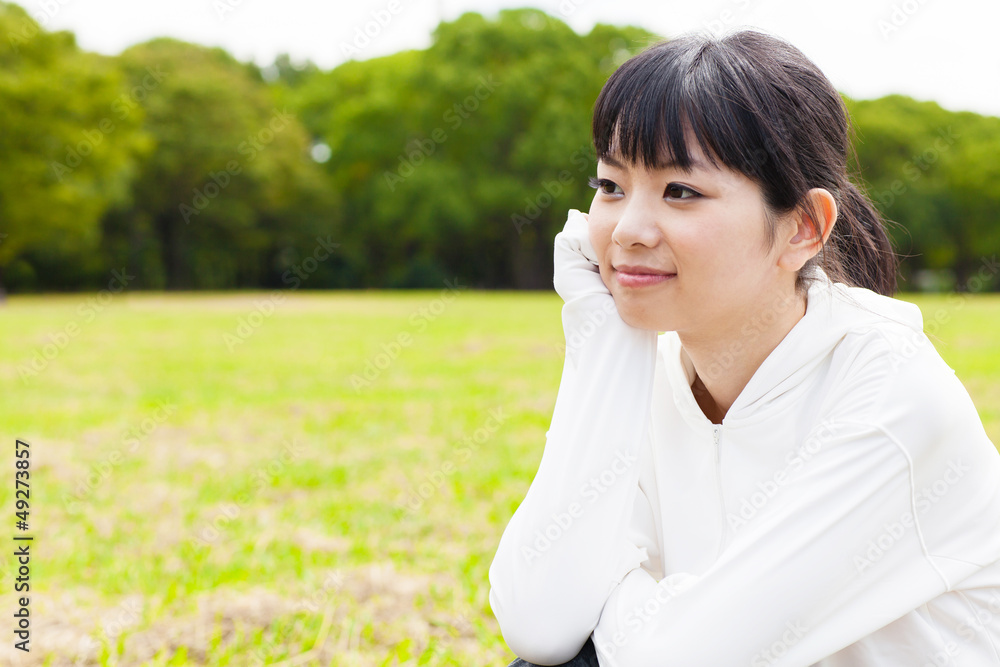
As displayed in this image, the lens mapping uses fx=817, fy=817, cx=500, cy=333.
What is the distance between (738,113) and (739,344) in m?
0.47

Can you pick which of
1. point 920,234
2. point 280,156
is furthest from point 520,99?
point 920,234

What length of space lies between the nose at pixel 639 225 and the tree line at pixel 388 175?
26.7 meters

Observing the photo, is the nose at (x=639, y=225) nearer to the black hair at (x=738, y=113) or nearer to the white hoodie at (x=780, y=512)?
the black hair at (x=738, y=113)

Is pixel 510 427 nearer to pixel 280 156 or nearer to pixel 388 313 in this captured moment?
pixel 388 313

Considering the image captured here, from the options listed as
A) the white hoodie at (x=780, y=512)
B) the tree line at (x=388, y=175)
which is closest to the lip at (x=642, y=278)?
the white hoodie at (x=780, y=512)

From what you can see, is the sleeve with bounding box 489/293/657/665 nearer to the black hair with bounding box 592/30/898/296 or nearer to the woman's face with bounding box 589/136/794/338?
the woman's face with bounding box 589/136/794/338

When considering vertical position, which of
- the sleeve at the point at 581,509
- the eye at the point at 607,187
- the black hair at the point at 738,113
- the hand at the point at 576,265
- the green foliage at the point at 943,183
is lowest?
the green foliage at the point at 943,183

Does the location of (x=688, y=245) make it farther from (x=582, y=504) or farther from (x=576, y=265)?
(x=582, y=504)

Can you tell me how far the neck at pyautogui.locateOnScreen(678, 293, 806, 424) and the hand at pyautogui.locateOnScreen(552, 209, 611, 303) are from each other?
22 cm

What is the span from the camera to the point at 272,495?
4.38m

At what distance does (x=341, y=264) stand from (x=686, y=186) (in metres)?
34.3

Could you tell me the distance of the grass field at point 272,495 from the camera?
276 centimetres

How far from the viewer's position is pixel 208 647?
264 cm

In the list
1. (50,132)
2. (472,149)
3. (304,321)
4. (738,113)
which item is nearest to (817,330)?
(738,113)
